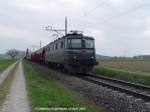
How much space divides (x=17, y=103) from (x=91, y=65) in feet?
53.8

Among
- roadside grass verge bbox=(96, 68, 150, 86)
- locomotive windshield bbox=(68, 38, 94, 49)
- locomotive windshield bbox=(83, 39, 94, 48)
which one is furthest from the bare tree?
locomotive windshield bbox=(68, 38, 94, 49)

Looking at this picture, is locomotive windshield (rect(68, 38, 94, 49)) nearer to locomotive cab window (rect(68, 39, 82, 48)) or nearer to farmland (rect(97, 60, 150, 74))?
locomotive cab window (rect(68, 39, 82, 48))

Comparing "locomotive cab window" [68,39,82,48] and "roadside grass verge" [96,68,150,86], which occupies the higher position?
"locomotive cab window" [68,39,82,48]

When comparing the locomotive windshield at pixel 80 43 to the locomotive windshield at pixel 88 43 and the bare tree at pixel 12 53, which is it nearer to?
the locomotive windshield at pixel 88 43

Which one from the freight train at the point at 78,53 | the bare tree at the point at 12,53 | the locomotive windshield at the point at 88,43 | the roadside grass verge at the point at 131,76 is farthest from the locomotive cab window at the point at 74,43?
the bare tree at the point at 12,53

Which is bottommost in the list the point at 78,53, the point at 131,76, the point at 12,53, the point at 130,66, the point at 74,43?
the point at 131,76

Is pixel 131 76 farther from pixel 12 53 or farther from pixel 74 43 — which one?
pixel 12 53

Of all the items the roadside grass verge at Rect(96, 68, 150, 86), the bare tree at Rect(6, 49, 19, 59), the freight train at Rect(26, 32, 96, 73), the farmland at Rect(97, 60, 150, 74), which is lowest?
the roadside grass verge at Rect(96, 68, 150, 86)

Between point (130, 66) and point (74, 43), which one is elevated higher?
point (74, 43)

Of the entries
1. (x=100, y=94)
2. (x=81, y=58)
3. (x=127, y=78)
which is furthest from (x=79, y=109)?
(x=81, y=58)

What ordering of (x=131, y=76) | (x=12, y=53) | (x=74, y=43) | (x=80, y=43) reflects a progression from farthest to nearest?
(x=12, y=53) < (x=80, y=43) < (x=74, y=43) < (x=131, y=76)

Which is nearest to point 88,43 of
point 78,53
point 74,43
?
point 74,43

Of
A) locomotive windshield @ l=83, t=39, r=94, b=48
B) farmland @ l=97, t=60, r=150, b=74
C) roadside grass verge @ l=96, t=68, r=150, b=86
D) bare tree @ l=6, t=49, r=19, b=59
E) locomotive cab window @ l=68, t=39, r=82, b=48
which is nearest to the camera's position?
roadside grass verge @ l=96, t=68, r=150, b=86

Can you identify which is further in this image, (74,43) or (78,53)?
(74,43)
